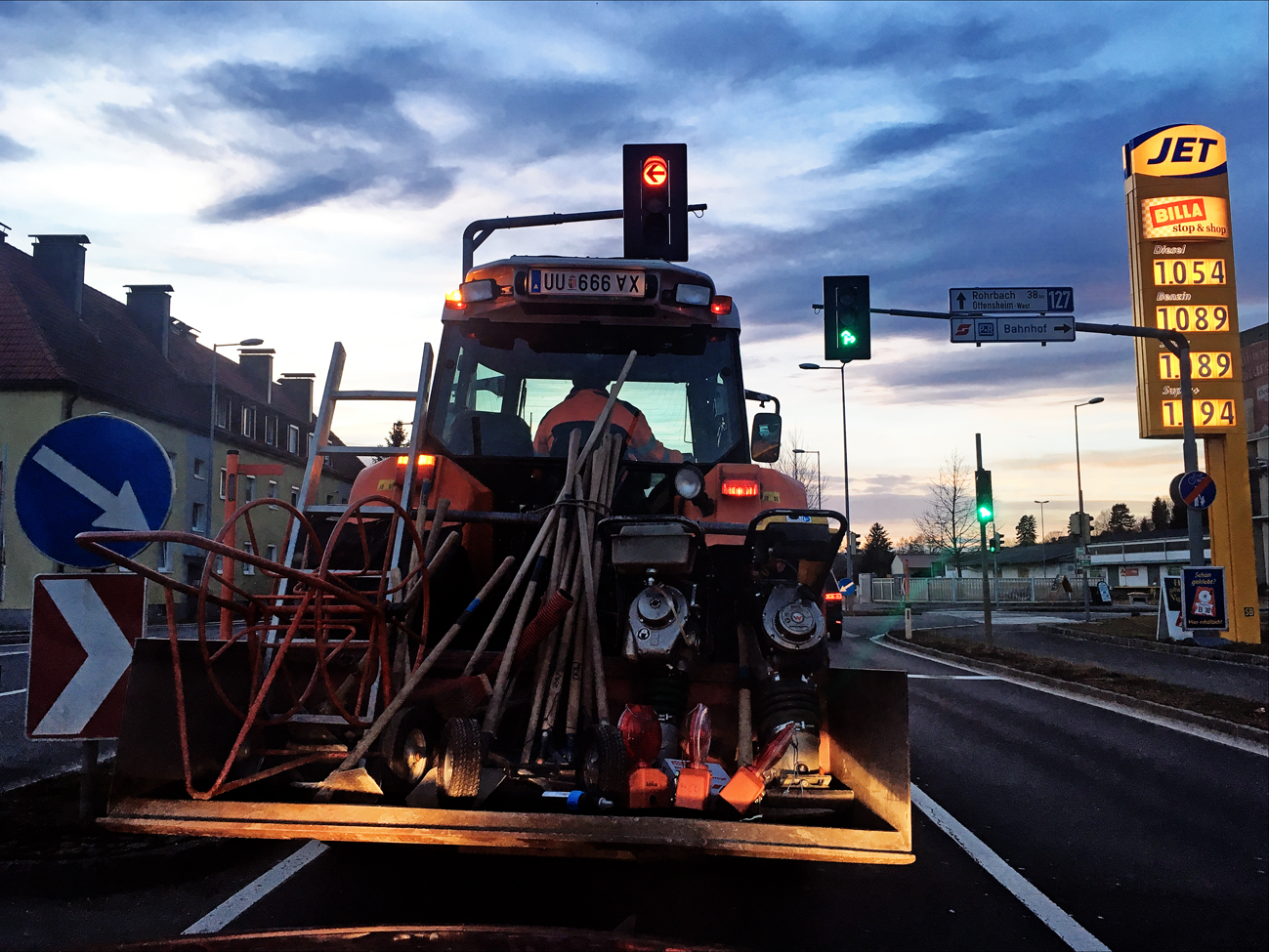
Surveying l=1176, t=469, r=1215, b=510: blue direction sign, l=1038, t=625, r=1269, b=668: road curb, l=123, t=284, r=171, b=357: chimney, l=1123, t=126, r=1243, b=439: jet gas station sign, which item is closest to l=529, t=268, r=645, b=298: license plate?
l=1176, t=469, r=1215, b=510: blue direction sign

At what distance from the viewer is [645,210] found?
12.2 meters

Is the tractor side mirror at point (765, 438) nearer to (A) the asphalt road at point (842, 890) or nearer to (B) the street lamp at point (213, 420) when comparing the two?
(A) the asphalt road at point (842, 890)

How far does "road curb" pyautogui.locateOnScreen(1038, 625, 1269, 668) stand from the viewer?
17.8 metres

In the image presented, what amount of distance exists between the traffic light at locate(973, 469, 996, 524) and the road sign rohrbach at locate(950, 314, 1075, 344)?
13.5 feet

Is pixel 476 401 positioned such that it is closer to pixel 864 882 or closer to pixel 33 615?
pixel 33 615

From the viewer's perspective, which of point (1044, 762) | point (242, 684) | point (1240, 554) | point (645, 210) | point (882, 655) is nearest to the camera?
point (242, 684)

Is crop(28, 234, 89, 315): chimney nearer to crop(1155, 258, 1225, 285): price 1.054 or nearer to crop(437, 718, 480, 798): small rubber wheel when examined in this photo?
crop(1155, 258, 1225, 285): price 1.054

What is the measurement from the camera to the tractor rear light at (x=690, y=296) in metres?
5.79

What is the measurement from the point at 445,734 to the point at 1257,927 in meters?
3.74

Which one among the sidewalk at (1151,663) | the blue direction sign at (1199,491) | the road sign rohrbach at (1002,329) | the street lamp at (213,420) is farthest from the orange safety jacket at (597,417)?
the street lamp at (213,420)

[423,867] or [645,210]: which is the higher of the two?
[645,210]

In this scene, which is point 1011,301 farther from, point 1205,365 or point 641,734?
point 641,734

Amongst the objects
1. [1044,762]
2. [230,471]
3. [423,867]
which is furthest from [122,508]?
[1044,762]

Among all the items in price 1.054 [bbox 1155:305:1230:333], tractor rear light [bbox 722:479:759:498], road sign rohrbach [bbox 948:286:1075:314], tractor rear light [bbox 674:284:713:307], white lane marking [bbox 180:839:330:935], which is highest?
price 1.054 [bbox 1155:305:1230:333]
